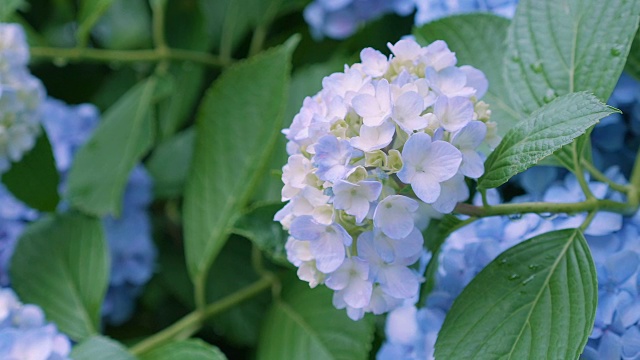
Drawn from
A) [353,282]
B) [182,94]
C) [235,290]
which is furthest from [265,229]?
[182,94]

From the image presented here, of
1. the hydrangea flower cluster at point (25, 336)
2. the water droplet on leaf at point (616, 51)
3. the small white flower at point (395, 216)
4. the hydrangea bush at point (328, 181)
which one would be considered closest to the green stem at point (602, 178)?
the hydrangea bush at point (328, 181)

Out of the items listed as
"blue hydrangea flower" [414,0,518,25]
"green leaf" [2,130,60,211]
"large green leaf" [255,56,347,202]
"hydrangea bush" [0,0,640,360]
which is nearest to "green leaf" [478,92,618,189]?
"hydrangea bush" [0,0,640,360]

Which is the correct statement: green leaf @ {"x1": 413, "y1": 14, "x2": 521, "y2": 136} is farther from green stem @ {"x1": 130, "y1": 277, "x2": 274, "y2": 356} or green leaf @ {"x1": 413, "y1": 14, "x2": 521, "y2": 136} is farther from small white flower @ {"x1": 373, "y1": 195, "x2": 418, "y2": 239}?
green stem @ {"x1": 130, "y1": 277, "x2": 274, "y2": 356}

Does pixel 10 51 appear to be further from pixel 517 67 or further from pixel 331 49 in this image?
pixel 517 67

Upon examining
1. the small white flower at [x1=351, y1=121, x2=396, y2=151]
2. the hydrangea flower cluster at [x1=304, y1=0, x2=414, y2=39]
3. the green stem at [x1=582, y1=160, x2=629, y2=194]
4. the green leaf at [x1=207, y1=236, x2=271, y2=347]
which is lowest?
the green leaf at [x1=207, y1=236, x2=271, y2=347]

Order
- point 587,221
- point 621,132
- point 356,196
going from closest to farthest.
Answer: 1. point 356,196
2. point 587,221
3. point 621,132

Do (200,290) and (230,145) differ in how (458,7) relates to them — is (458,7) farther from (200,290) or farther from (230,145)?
(200,290)
